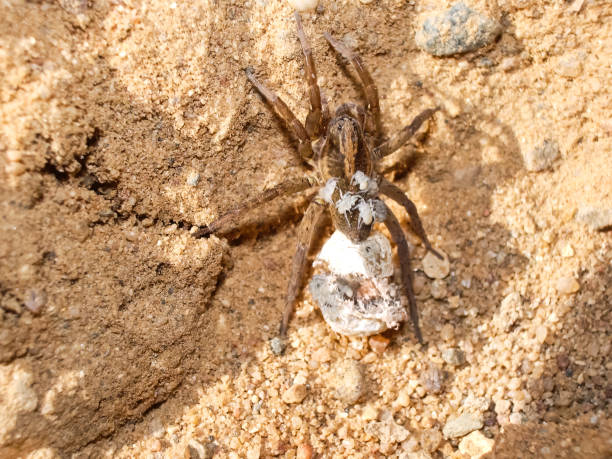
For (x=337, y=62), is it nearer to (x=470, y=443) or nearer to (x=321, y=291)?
(x=321, y=291)

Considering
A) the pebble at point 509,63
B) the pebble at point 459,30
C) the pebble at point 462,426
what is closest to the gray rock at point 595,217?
the pebble at point 509,63

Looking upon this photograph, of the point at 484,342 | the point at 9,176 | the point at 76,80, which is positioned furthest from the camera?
the point at 484,342

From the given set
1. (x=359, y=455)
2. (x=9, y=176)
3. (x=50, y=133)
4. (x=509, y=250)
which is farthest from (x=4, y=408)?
(x=509, y=250)

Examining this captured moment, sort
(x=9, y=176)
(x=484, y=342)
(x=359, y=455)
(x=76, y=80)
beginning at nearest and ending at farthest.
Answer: (x=9, y=176) < (x=76, y=80) < (x=359, y=455) < (x=484, y=342)

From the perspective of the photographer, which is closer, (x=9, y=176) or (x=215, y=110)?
(x=9, y=176)

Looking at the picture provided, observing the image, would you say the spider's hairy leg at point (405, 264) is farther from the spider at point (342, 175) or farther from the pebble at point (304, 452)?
the pebble at point (304, 452)

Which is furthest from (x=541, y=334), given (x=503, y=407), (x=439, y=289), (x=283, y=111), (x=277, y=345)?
(x=283, y=111)
